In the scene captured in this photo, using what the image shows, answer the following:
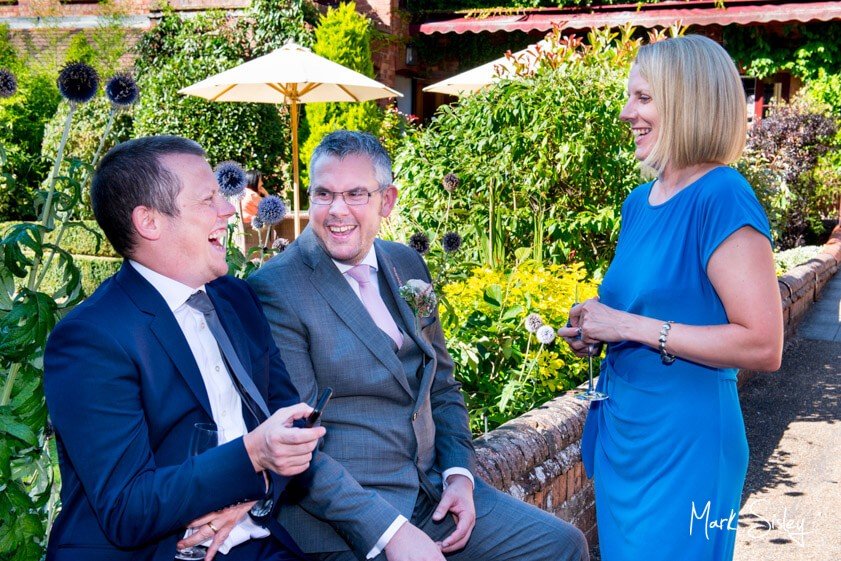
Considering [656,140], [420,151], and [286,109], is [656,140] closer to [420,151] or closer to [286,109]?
[420,151]

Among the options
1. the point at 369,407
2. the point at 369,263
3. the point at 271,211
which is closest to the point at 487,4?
the point at 271,211

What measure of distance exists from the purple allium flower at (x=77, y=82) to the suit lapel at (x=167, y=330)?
1188 mm

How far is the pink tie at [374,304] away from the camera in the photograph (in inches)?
104

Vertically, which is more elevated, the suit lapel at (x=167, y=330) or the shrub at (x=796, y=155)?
the suit lapel at (x=167, y=330)

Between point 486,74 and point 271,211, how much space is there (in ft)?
21.8

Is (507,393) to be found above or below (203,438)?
below

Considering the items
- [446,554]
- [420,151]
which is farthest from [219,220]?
[420,151]

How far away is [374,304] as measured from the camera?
268 centimetres

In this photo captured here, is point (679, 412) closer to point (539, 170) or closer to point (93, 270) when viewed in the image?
point (539, 170)

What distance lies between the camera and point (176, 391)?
6.12 feet

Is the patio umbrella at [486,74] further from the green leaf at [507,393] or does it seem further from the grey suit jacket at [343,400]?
the grey suit jacket at [343,400]


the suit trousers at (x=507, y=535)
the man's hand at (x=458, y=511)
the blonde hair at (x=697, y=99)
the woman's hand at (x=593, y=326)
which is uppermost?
the blonde hair at (x=697, y=99)

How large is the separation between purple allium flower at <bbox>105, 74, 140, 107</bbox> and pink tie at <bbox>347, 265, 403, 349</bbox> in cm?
104

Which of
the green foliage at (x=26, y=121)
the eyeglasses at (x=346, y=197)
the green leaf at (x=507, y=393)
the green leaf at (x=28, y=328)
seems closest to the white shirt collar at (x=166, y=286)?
the green leaf at (x=28, y=328)
